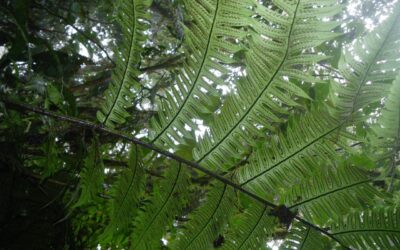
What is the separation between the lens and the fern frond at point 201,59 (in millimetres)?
821

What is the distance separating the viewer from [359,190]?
0.98 meters

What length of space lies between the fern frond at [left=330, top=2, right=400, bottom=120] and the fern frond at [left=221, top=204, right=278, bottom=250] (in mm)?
351

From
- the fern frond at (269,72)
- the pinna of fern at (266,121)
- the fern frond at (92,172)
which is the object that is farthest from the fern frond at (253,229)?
the fern frond at (92,172)

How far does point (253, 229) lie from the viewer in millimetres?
1055

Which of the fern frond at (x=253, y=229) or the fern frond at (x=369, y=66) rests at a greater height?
the fern frond at (x=369, y=66)

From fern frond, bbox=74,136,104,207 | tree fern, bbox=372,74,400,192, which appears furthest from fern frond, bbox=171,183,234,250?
tree fern, bbox=372,74,400,192

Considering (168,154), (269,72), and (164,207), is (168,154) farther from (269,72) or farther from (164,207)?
(269,72)

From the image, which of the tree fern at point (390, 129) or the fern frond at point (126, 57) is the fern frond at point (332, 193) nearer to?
the tree fern at point (390, 129)

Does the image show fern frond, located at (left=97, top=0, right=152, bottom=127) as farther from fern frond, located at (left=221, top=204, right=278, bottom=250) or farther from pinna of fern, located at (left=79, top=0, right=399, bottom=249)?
fern frond, located at (left=221, top=204, right=278, bottom=250)

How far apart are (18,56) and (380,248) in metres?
1.47

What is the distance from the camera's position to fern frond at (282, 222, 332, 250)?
1.04 m

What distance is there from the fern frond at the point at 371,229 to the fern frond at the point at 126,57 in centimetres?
68

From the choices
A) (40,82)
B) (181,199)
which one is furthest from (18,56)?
(181,199)

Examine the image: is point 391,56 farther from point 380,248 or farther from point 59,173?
point 59,173
